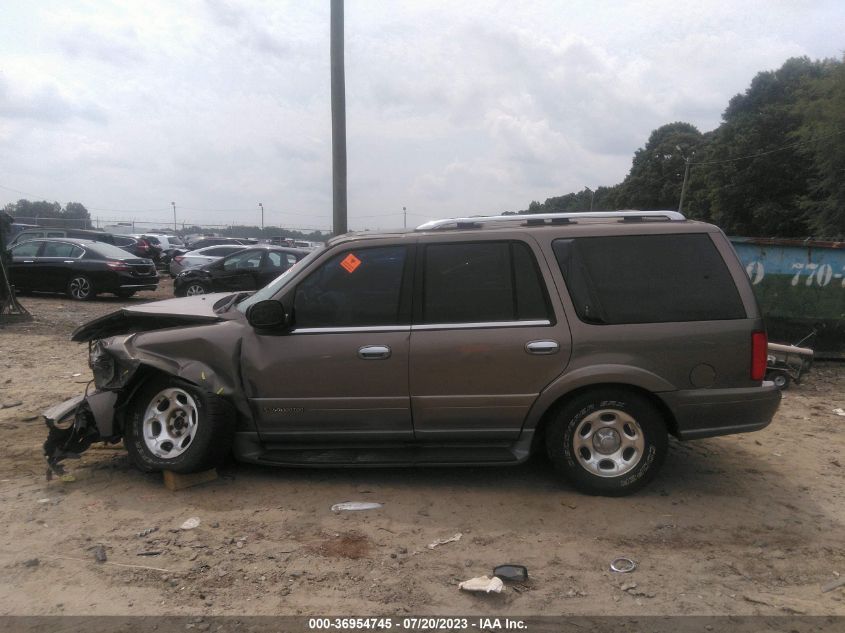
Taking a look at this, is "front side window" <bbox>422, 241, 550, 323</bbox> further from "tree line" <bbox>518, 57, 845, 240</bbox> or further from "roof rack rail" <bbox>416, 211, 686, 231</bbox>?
"tree line" <bbox>518, 57, 845, 240</bbox>

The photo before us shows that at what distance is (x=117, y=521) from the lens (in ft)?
13.4

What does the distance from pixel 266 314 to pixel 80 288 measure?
1316cm

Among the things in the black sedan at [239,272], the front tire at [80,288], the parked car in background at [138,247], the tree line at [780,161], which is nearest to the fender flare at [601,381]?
the black sedan at [239,272]

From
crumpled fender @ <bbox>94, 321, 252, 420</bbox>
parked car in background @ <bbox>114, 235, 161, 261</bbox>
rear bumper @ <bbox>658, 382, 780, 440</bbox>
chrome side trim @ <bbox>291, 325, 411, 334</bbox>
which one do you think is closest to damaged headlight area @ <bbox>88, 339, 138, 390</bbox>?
crumpled fender @ <bbox>94, 321, 252, 420</bbox>

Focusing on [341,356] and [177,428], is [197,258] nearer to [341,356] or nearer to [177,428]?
[177,428]

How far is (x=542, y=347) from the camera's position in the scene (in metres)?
4.21

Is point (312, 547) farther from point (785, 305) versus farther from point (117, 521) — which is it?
point (785, 305)

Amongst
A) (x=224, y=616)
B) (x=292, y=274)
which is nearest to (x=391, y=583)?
(x=224, y=616)

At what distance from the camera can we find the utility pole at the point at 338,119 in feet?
29.6

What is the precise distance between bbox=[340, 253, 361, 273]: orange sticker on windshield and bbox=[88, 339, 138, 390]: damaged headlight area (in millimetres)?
1559

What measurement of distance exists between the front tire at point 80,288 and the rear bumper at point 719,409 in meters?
14.6

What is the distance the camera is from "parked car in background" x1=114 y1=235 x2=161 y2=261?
25.4 m

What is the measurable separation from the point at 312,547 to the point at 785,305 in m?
7.21

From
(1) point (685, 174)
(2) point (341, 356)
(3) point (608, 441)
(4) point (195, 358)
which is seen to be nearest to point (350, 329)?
(2) point (341, 356)
